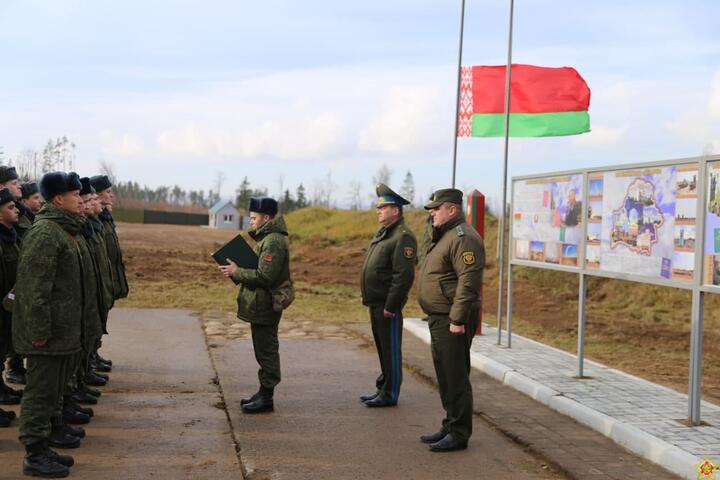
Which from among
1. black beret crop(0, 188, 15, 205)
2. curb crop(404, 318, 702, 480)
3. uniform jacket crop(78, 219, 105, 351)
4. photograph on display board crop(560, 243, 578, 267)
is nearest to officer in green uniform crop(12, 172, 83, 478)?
uniform jacket crop(78, 219, 105, 351)

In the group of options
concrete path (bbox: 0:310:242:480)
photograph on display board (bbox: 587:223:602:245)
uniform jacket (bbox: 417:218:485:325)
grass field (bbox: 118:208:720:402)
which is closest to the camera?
concrete path (bbox: 0:310:242:480)

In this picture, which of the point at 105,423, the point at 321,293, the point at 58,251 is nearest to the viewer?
the point at 58,251

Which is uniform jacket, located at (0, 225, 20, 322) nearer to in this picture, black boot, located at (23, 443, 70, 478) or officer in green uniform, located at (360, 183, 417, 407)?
black boot, located at (23, 443, 70, 478)

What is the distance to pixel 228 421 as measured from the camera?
6727 mm

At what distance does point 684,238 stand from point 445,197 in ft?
7.37

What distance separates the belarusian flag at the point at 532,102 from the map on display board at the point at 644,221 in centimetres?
389

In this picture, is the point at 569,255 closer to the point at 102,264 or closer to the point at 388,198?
the point at 388,198

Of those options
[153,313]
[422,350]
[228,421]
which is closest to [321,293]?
[153,313]

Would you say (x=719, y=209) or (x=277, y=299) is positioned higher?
(x=719, y=209)

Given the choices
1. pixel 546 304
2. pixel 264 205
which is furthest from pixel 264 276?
pixel 546 304

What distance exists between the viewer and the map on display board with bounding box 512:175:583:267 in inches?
348

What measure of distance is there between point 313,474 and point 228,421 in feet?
5.23

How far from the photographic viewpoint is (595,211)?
8367mm

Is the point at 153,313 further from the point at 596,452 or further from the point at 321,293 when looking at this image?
the point at 596,452
